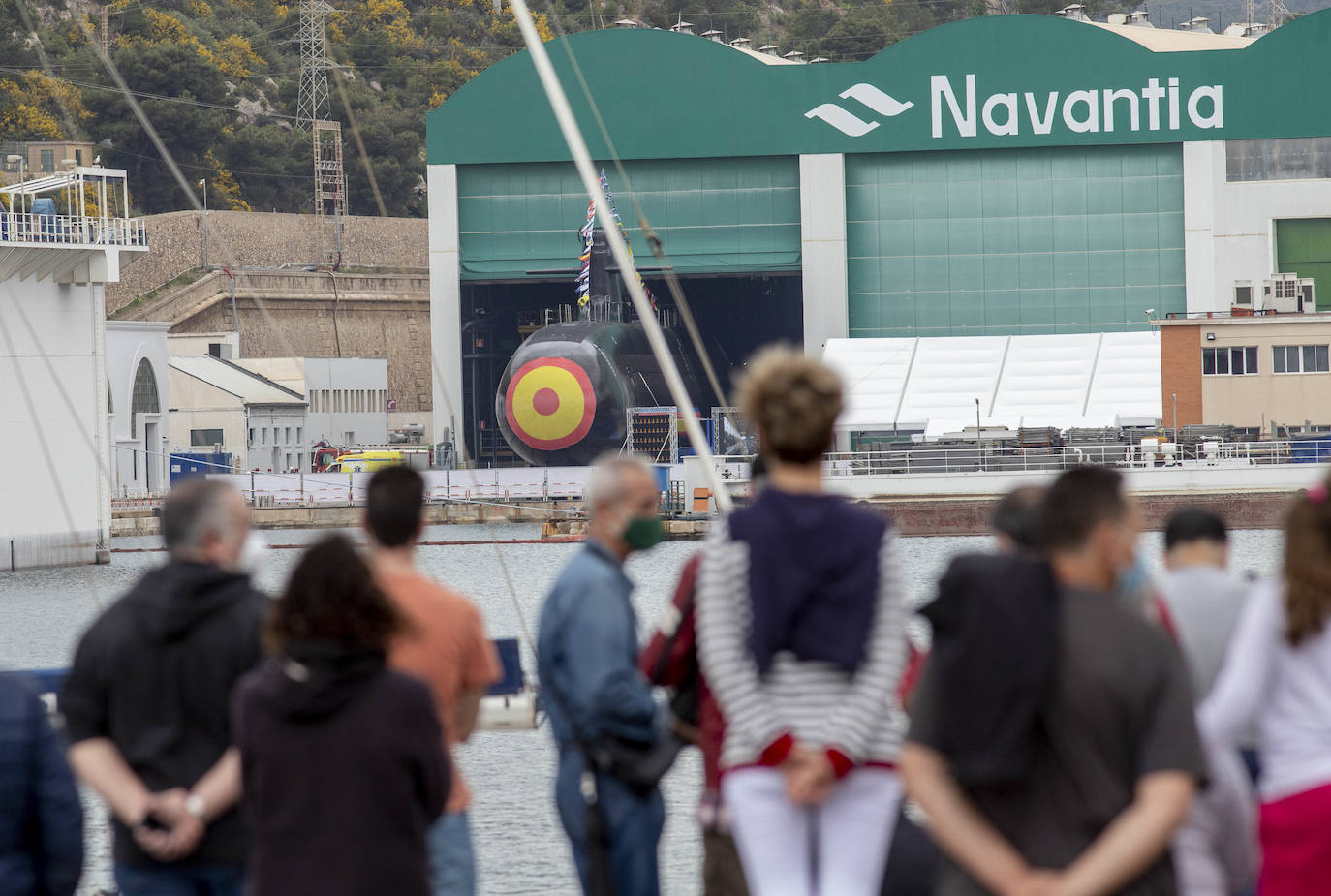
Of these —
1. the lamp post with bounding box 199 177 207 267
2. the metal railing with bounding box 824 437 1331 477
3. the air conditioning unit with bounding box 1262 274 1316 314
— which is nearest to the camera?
the metal railing with bounding box 824 437 1331 477

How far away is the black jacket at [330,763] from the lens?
361 cm

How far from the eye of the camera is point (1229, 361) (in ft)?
144

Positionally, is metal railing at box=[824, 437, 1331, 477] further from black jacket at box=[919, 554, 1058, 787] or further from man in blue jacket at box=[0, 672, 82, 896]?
black jacket at box=[919, 554, 1058, 787]

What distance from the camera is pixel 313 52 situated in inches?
3095

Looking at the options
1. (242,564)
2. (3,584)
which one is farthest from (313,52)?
(242,564)

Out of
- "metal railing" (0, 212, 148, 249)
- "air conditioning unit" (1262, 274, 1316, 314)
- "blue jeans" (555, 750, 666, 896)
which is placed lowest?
"blue jeans" (555, 750, 666, 896)

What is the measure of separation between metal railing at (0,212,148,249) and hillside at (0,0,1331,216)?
3411 cm

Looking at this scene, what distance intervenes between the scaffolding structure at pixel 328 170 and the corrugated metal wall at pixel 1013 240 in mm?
33190

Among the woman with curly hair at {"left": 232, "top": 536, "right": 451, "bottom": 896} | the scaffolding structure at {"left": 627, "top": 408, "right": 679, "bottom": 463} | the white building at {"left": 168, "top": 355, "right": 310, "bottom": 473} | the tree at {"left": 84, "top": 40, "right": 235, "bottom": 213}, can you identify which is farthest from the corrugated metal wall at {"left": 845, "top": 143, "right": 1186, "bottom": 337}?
the woman with curly hair at {"left": 232, "top": 536, "right": 451, "bottom": 896}

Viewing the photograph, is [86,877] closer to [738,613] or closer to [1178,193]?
[738,613]

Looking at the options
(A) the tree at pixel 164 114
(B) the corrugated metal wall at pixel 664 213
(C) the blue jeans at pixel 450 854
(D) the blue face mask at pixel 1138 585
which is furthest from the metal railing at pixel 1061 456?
(A) the tree at pixel 164 114

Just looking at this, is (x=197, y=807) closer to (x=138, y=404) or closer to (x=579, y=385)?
(x=579, y=385)

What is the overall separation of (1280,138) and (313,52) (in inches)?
1727

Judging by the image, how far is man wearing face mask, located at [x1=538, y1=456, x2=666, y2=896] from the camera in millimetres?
4750
